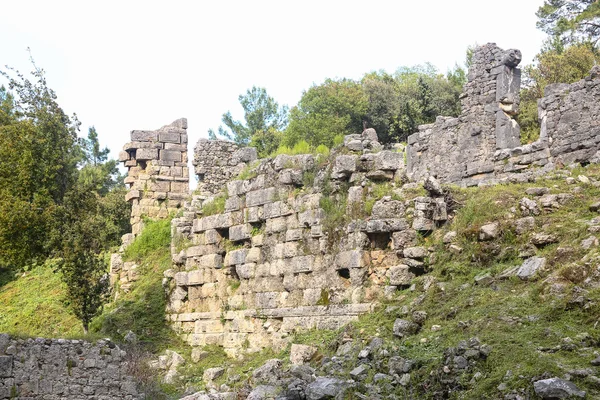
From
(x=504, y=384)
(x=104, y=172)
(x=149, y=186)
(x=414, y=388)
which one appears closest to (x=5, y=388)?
(x=414, y=388)

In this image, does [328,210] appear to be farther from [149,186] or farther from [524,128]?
[524,128]

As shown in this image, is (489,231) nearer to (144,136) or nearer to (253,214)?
(253,214)

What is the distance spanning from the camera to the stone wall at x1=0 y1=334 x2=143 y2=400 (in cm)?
1187

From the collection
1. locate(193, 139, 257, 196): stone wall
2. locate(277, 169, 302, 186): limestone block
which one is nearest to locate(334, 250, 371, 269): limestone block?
locate(277, 169, 302, 186): limestone block

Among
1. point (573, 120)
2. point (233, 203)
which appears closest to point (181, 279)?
point (233, 203)

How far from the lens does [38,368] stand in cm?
1212

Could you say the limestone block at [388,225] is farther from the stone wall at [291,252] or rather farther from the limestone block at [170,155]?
the limestone block at [170,155]

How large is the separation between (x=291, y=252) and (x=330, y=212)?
3.79 ft

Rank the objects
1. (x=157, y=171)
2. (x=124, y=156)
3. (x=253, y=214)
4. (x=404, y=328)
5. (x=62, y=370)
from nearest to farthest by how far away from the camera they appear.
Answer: (x=404, y=328) < (x=62, y=370) < (x=253, y=214) < (x=157, y=171) < (x=124, y=156)

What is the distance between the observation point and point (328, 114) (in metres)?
35.5

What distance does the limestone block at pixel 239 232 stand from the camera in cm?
1734

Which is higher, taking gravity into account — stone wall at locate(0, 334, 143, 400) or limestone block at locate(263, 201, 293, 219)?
limestone block at locate(263, 201, 293, 219)

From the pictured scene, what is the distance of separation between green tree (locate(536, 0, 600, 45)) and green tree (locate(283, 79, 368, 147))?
830 cm

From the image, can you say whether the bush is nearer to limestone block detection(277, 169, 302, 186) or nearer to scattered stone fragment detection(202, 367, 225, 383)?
limestone block detection(277, 169, 302, 186)
